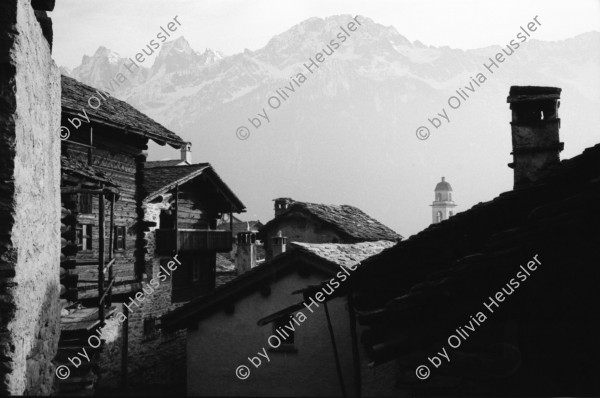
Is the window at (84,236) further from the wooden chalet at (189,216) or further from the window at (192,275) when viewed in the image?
the window at (192,275)

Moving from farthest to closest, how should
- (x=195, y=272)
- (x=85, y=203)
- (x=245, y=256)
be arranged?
(x=195, y=272)
(x=245, y=256)
(x=85, y=203)

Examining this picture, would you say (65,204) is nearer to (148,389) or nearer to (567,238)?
(148,389)

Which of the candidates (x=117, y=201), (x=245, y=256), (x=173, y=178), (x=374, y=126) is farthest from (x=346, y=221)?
(x=374, y=126)

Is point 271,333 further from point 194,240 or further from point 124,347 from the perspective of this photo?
point 194,240

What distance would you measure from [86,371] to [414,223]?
127 metres

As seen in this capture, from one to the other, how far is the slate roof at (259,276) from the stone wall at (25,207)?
24.8 ft

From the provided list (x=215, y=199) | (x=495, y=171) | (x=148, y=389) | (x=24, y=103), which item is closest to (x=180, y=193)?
(x=215, y=199)

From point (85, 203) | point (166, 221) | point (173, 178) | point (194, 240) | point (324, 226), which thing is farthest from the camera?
point (324, 226)

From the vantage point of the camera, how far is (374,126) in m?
150

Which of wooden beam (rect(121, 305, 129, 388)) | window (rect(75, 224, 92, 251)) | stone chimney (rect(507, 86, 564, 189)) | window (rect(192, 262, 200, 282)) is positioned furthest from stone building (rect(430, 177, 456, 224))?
stone chimney (rect(507, 86, 564, 189))

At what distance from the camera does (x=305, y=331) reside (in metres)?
11.3

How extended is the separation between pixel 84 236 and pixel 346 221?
1156cm

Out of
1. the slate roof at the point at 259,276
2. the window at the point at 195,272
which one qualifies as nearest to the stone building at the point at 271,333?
the slate roof at the point at 259,276

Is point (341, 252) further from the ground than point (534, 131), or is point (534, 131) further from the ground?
point (534, 131)
